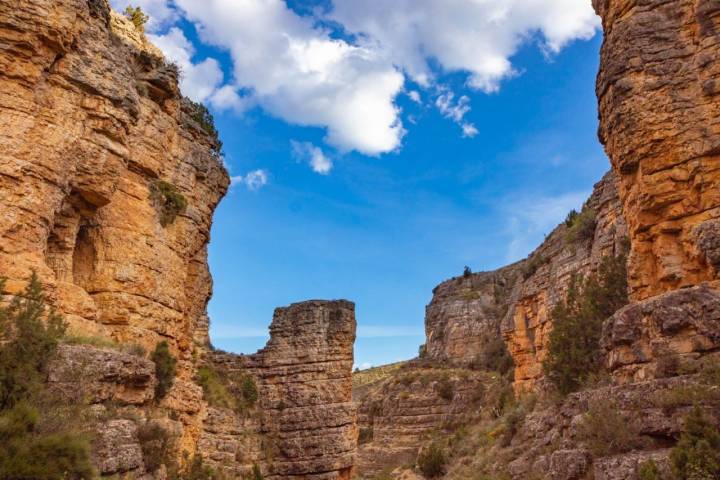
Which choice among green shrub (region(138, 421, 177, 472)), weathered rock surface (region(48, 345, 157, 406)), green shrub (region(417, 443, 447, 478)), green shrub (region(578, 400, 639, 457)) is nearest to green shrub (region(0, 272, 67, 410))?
weathered rock surface (region(48, 345, 157, 406))

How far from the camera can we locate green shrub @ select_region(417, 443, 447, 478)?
29.7 metres

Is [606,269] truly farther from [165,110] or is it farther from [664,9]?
[165,110]

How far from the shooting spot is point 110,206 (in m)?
13.3

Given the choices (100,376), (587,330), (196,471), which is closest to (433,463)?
(587,330)

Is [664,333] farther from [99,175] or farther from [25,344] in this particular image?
[99,175]

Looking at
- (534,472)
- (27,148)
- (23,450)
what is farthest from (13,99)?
(534,472)

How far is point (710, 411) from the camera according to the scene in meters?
7.74

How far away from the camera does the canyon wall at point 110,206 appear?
9.41m

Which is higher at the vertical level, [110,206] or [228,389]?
[110,206]

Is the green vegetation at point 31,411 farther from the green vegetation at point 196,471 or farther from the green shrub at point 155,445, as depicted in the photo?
the green vegetation at point 196,471

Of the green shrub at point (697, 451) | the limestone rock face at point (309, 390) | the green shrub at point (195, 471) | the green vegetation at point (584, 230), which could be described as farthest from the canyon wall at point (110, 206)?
the green vegetation at point (584, 230)

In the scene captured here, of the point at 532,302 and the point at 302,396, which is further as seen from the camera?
the point at 532,302

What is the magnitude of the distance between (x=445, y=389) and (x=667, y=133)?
32.9 metres

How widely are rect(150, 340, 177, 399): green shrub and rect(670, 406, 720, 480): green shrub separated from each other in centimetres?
1057
